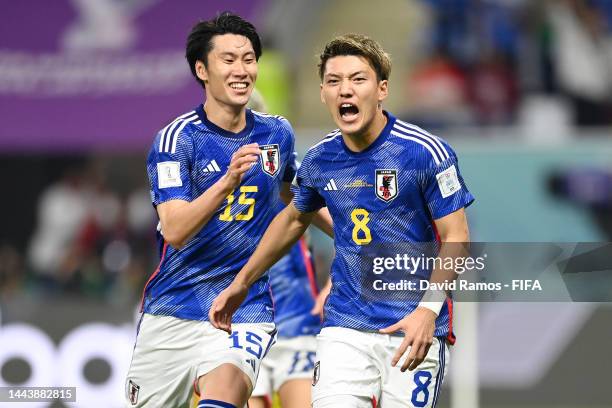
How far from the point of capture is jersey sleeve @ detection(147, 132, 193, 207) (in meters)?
5.73

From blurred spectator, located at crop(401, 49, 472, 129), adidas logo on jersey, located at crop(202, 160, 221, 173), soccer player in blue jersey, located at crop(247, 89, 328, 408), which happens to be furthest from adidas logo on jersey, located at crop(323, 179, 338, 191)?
blurred spectator, located at crop(401, 49, 472, 129)

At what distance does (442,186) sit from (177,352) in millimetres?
1482

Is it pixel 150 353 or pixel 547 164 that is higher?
pixel 547 164

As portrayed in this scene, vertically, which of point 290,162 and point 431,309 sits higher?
point 290,162

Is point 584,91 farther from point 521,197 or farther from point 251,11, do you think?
point 251,11

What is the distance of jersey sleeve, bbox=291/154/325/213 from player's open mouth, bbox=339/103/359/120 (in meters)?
0.30

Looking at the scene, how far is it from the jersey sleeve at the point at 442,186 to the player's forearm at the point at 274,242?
68cm

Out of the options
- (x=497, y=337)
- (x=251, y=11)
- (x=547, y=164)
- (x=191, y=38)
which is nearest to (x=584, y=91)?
(x=547, y=164)

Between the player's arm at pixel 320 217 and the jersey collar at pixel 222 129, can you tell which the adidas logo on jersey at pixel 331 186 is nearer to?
the jersey collar at pixel 222 129

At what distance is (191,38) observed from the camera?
6035 mm

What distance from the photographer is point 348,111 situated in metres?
5.55

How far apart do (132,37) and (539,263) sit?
738 cm

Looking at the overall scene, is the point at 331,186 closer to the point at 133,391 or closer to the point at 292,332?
the point at 133,391

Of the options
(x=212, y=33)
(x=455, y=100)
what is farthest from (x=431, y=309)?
(x=455, y=100)
